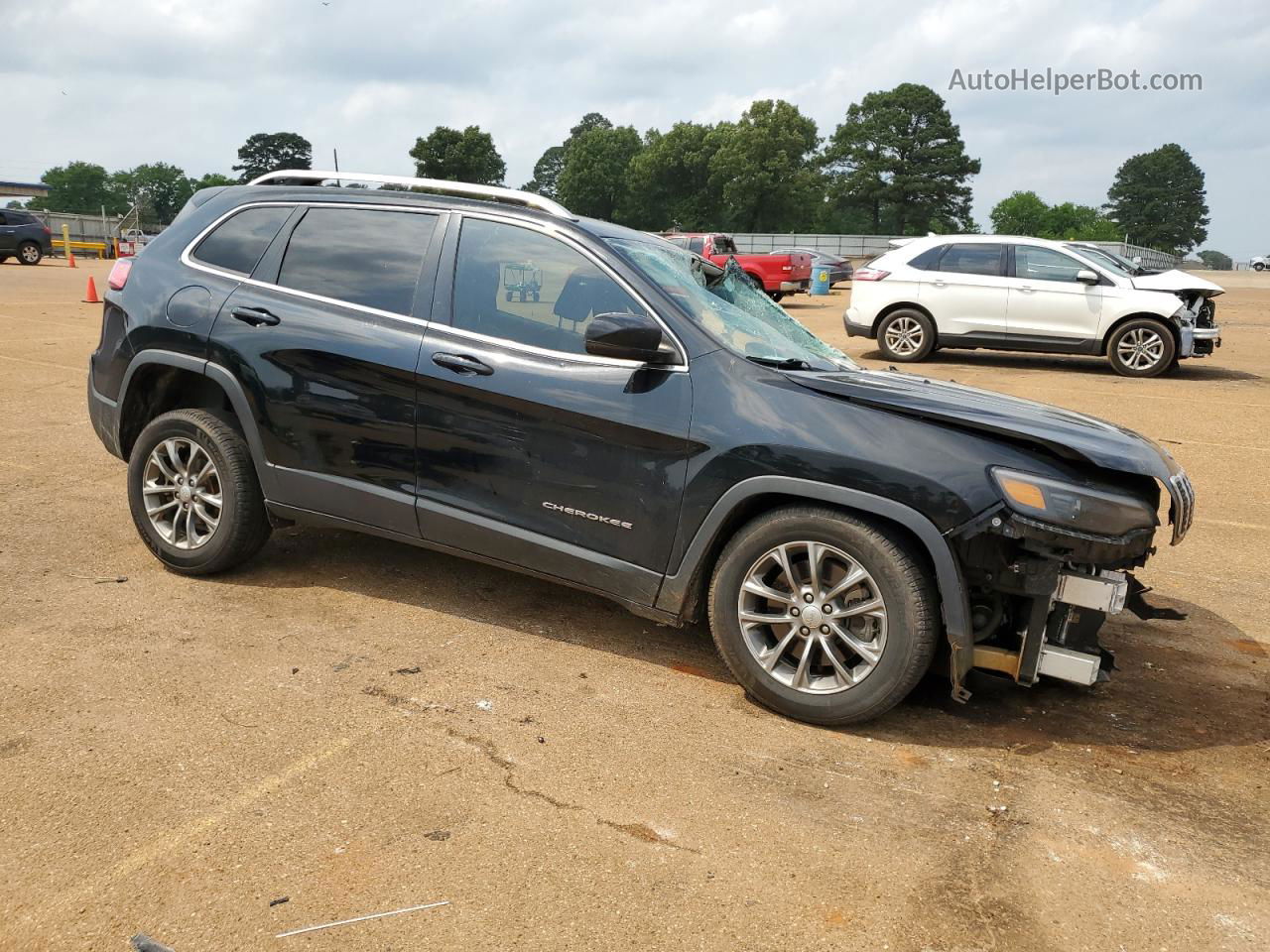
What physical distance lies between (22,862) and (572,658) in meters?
2.04

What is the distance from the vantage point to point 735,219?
91.8 m

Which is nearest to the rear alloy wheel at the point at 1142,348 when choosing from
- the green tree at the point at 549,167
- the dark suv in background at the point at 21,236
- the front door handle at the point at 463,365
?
the front door handle at the point at 463,365

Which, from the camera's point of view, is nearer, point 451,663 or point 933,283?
point 451,663

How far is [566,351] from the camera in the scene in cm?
416

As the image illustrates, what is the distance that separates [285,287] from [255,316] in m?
0.18

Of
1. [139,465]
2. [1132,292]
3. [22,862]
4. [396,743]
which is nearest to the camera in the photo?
[22,862]

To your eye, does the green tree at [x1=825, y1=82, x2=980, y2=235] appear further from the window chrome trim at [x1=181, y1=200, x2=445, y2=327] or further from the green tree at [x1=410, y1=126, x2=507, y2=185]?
the window chrome trim at [x1=181, y1=200, x2=445, y2=327]

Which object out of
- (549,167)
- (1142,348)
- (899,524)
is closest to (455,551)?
(899,524)

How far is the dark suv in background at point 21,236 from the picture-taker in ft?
107

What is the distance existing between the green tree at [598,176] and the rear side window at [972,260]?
92.0 metres

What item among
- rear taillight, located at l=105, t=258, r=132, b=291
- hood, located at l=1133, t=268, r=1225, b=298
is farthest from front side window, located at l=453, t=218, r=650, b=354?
hood, located at l=1133, t=268, r=1225, b=298

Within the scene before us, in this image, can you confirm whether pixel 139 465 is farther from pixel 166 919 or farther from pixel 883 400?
pixel 883 400

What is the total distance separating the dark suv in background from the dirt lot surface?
32352 mm

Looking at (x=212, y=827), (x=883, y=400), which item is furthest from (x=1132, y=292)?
(x=212, y=827)
